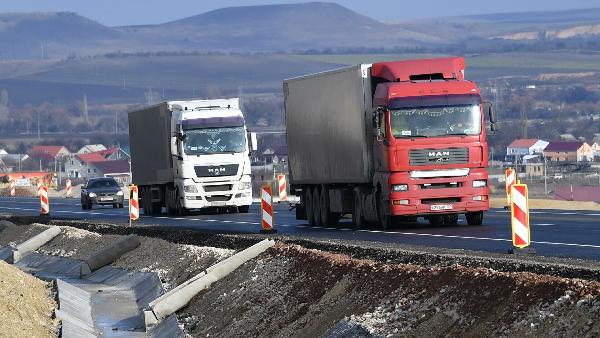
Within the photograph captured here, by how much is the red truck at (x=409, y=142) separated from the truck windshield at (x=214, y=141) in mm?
11434

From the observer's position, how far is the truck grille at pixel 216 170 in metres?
47.7

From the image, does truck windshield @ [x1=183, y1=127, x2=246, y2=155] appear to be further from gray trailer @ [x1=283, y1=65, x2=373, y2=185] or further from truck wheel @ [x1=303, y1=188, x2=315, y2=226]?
truck wheel @ [x1=303, y1=188, x2=315, y2=226]

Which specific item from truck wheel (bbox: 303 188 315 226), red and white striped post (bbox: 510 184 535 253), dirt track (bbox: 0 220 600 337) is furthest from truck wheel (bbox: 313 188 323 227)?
red and white striped post (bbox: 510 184 535 253)

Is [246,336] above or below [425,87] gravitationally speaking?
below

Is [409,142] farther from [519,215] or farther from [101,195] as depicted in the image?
[101,195]

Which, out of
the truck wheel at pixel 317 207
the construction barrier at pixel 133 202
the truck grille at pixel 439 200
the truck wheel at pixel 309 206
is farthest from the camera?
the construction barrier at pixel 133 202

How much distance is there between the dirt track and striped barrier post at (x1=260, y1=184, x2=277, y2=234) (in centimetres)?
559

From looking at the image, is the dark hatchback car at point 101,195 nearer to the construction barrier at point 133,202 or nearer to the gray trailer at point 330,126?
the construction barrier at point 133,202

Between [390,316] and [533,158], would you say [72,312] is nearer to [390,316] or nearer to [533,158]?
[390,316]

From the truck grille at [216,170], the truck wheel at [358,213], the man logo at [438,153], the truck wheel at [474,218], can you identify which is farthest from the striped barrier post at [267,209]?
the truck grille at [216,170]

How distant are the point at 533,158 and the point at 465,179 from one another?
146 metres

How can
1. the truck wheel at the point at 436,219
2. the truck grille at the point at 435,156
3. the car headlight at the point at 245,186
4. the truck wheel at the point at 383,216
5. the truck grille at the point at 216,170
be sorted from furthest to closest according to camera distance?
the car headlight at the point at 245,186, the truck grille at the point at 216,170, the truck wheel at the point at 436,219, the truck wheel at the point at 383,216, the truck grille at the point at 435,156

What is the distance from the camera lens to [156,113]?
52.2 m

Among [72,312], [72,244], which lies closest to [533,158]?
[72,244]
